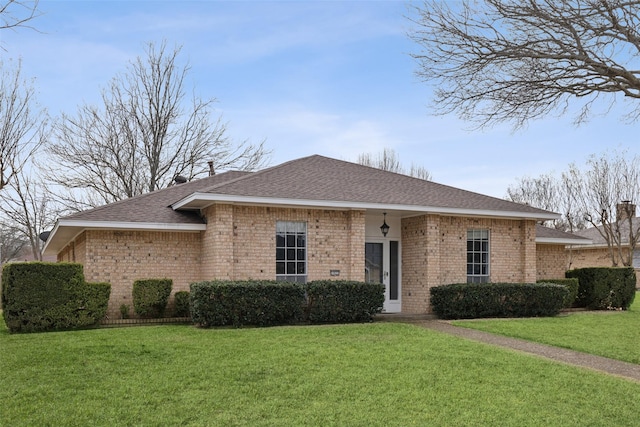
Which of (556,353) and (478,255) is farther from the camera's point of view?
(478,255)

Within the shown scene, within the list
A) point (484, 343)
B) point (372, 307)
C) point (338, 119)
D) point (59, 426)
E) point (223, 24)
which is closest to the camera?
point (59, 426)

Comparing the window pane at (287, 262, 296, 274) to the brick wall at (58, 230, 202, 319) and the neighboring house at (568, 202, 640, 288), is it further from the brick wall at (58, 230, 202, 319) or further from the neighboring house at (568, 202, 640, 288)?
the neighboring house at (568, 202, 640, 288)

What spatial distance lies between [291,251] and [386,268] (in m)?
3.47

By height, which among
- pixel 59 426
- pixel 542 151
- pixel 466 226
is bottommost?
pixel 59 426

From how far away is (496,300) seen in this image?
52.7 ft

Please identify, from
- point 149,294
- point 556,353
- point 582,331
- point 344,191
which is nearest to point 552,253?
point 582,331

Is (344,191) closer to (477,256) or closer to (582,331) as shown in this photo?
(477,256)

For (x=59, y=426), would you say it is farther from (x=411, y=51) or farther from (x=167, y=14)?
(x=411, y=51)

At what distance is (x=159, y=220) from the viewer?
15.1 metres

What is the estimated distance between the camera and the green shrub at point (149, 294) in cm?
1437

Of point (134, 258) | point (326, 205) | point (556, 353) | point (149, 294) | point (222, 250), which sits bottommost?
point (556, 353)

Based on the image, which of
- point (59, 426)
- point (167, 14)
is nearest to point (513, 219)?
point (167, 14)

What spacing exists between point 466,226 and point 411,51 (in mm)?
6612

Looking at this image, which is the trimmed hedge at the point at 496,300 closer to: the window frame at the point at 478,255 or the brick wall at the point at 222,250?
the window frame at the point at 478,255
